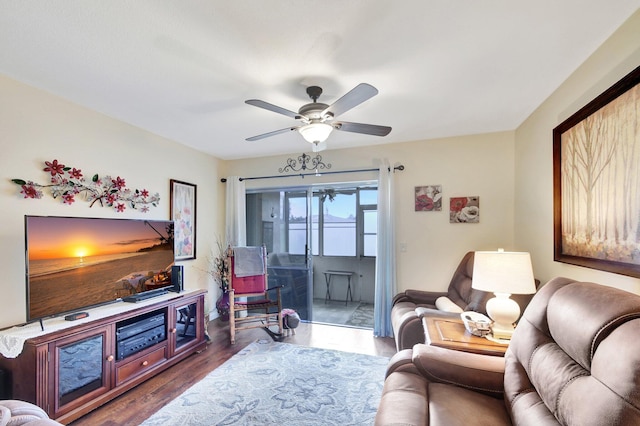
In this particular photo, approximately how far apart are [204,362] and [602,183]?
137 inches

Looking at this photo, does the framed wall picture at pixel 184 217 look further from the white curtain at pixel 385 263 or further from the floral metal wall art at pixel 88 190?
the white curtain at pixel 385 263

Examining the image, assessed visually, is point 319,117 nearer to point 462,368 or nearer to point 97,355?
point 462,368

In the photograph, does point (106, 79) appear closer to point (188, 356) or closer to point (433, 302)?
point (188, 356)

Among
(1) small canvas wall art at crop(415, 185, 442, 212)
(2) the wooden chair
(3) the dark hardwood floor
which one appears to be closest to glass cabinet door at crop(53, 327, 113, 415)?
(3) the dark hardwood floor

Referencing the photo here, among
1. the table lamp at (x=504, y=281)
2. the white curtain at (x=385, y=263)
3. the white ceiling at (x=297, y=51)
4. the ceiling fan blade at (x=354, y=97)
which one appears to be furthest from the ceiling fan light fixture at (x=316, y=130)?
the white curtain at (x=385, y=263)

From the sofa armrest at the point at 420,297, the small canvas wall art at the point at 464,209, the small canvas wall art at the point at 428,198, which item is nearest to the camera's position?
the sofa armrest at the point at 420,297

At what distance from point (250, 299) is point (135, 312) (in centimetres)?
206

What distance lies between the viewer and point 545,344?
1317 millimetres

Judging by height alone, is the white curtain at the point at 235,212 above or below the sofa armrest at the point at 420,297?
above

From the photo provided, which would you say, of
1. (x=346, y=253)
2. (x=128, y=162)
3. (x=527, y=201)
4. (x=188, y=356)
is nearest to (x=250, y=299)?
(x=188, y=356)

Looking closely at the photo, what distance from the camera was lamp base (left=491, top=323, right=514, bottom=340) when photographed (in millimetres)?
1890

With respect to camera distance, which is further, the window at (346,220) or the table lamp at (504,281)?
the window at (346,220)

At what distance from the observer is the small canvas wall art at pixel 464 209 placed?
3355 millimetres

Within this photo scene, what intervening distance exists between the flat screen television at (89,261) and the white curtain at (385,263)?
2426mm
